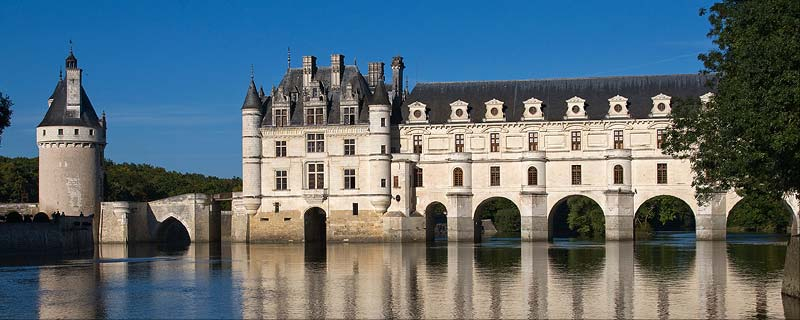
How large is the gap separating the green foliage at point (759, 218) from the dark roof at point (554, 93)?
761 cm

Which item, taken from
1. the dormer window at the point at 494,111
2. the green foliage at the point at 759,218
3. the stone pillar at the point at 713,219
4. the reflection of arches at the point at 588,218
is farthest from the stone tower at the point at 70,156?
the green foliage at the point at 759,218

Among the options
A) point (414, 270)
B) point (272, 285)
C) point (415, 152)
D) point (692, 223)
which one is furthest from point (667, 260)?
point (692, 223)

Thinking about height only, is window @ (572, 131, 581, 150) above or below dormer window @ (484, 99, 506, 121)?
below

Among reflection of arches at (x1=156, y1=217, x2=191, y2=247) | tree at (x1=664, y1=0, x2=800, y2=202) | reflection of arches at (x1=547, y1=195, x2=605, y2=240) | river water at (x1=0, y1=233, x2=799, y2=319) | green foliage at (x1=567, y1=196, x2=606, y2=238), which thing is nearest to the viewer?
tree at (x1=664, y1=0, x2=800, y2=202)

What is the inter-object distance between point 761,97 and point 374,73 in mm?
45902

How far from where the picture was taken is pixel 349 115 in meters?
66.6

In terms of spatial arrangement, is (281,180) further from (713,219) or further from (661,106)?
(713,219)

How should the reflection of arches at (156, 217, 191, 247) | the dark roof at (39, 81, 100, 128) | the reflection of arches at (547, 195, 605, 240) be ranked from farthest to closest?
the reflection of arches at (547, 195, 605, 240) → the reflection of arches at (156, 217, 191, 247) → the dark roof at (39, 81, 100, 128)

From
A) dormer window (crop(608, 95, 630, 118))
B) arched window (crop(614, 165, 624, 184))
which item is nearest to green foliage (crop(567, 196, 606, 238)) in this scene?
arched window (crop(614, 165, 624, 184))

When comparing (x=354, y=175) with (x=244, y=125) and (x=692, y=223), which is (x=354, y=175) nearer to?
(x=244, y=125)

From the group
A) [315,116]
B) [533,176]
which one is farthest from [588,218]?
[315,116]

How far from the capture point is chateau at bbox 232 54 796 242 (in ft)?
204

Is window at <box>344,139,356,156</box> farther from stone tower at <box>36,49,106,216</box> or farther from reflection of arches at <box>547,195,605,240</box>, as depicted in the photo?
stone tower at <box>36,49,106,216</box>

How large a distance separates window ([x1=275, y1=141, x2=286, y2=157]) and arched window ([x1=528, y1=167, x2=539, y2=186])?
14.8 m
